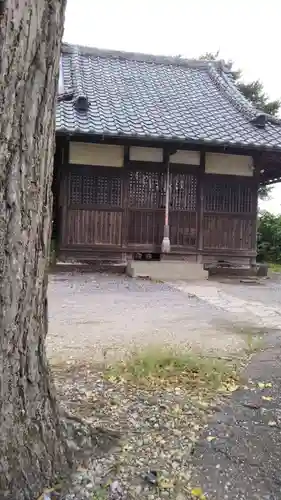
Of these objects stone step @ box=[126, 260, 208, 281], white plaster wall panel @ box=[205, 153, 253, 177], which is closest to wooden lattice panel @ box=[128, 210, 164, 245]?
stone step @ box=[126, 260, 208, 281]

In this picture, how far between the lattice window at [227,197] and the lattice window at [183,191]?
0.93ft

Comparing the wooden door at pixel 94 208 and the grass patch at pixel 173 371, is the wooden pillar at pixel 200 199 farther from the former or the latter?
the grass patch at pixel 173 371

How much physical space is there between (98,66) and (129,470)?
11416 millimetres

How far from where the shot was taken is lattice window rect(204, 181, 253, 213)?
32.6ft

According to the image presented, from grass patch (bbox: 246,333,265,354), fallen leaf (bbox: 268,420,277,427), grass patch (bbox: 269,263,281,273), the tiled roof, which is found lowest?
grass patch (bbox: 269,263,281,273)

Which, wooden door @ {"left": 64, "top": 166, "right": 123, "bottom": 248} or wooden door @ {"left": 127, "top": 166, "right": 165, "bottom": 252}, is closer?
wooden door @ {"left": 64, "top": 166, "right": 123, "bottom": 248}

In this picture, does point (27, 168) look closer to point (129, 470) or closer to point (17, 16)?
point (17, 16)

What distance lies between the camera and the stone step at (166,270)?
9203 mm

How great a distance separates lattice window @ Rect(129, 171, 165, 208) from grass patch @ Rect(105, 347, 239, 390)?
665 centimetres

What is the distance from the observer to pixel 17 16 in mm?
1486

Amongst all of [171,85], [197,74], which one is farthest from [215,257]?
[197,74]

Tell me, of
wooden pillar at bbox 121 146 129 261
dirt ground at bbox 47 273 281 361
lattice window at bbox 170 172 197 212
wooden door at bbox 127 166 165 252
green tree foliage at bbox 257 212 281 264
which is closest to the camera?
dirt ground at bbox 47 273 281 361

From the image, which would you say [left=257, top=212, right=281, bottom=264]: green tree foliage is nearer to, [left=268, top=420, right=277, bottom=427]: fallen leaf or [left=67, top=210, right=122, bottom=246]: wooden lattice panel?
[left=67, top=210, right=122, bottom=246]: wooden lattice panel

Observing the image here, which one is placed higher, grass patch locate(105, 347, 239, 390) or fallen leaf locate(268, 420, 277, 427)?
grass patch locate(105, 347, 239, 390)
